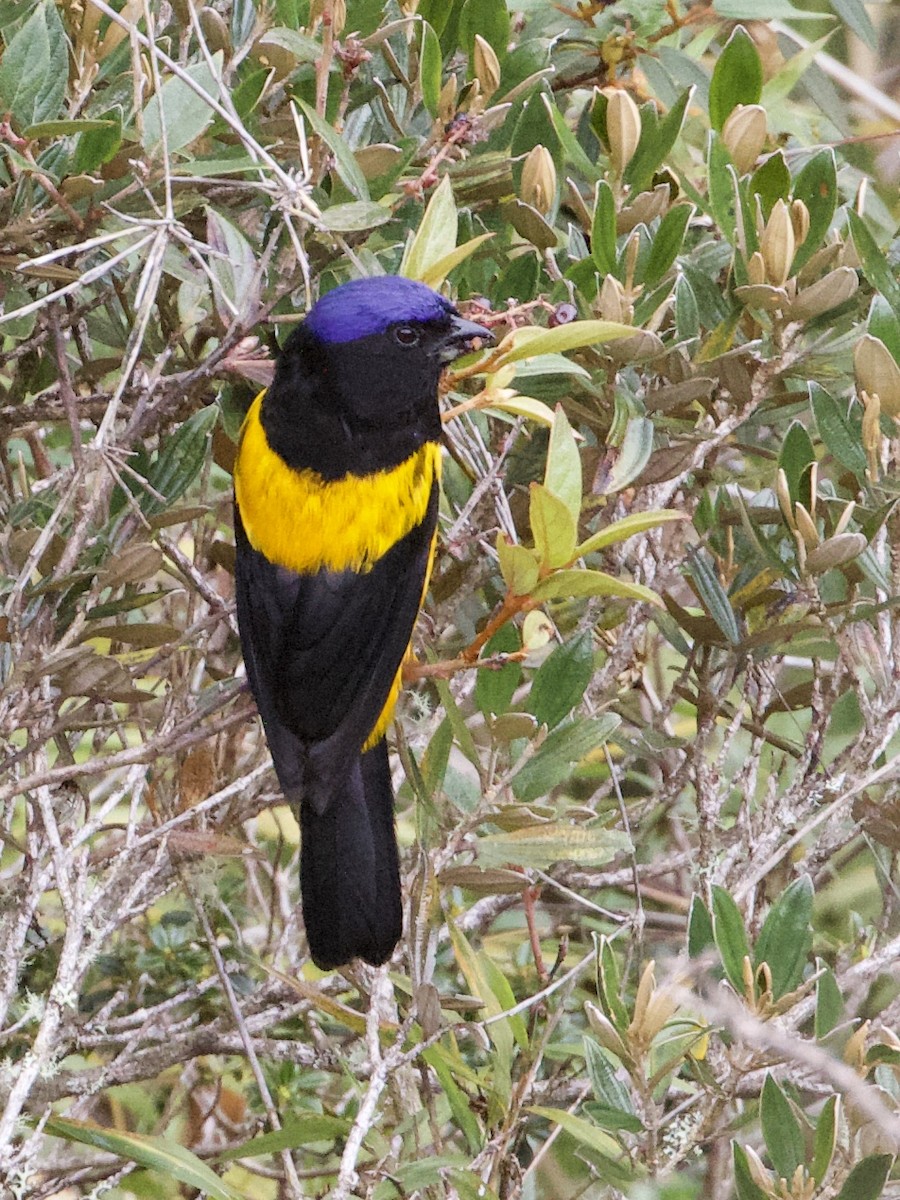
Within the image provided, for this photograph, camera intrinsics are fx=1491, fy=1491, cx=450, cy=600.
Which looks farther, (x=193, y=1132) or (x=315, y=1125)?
(x=193, y=1132)

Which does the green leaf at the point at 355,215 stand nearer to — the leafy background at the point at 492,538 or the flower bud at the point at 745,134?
the leafy background at the point at 492,538

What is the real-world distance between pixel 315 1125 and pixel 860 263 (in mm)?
1547

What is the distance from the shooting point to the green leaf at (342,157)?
6.90 ft

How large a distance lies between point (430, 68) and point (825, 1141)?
1.60 metres

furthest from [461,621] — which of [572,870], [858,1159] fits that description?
[858,1159]

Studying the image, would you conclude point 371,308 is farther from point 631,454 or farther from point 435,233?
point 631,454

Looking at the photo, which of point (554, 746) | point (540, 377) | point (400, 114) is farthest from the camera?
point (400, 114)

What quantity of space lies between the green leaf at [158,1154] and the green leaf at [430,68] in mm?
1579

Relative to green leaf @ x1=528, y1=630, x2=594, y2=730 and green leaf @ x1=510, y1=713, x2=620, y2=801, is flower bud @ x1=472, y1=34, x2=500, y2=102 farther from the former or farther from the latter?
green leaf @ x1=510, y1=713, x2=620, y2=801

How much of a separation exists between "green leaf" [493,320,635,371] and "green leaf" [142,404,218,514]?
0.56m

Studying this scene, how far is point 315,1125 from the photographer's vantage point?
206 centimetres

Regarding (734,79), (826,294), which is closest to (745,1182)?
(826,294)

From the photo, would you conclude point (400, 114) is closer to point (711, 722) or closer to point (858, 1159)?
point (711, 722)

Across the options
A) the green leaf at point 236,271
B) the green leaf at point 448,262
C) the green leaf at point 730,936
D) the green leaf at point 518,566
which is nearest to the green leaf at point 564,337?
the green leaf at point 448,262
